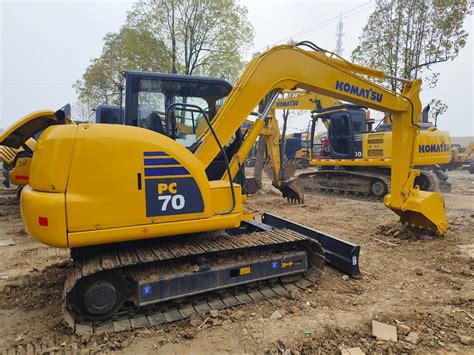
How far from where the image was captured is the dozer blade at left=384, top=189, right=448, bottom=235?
227 inches

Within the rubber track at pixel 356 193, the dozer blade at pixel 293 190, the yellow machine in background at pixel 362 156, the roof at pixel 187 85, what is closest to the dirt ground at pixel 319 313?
the roof at pixel 187 85

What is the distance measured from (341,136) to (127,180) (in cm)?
1014

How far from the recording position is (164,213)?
137 inches

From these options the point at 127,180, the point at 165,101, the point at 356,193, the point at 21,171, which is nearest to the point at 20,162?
the point at 21,171

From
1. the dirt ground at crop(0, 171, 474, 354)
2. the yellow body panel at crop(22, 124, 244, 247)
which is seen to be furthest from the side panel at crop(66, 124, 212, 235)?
the dirt ground at crop(0, 171, 474, 354)

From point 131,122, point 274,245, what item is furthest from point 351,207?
point 131,122

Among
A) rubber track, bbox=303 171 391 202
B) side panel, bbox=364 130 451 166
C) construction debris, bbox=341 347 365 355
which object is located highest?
side panel, bbox=364 130 451 166

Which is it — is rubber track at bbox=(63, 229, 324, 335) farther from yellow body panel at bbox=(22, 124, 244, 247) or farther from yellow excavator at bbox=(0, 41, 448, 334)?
yellow body panel at bbox=(22, 124, 244, 247)

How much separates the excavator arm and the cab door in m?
5.99

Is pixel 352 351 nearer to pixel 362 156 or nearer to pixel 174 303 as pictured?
pixel 174 303

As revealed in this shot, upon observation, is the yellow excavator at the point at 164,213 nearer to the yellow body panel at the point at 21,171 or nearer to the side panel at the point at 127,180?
the side panel at the point at 127,180

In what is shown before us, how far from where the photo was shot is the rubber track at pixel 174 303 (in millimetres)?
3303

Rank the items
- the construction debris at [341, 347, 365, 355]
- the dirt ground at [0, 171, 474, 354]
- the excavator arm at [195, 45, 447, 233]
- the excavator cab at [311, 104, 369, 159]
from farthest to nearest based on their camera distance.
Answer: the excavator cab at [311, 104, 369, 159] < the excavator arm at [195, 45, 447, 233] < the dirt ground at [0, 171, 474, 354] < the construction debris at [341, 347, 365, 355]

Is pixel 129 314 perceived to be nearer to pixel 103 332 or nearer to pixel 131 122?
pixel 103 332
